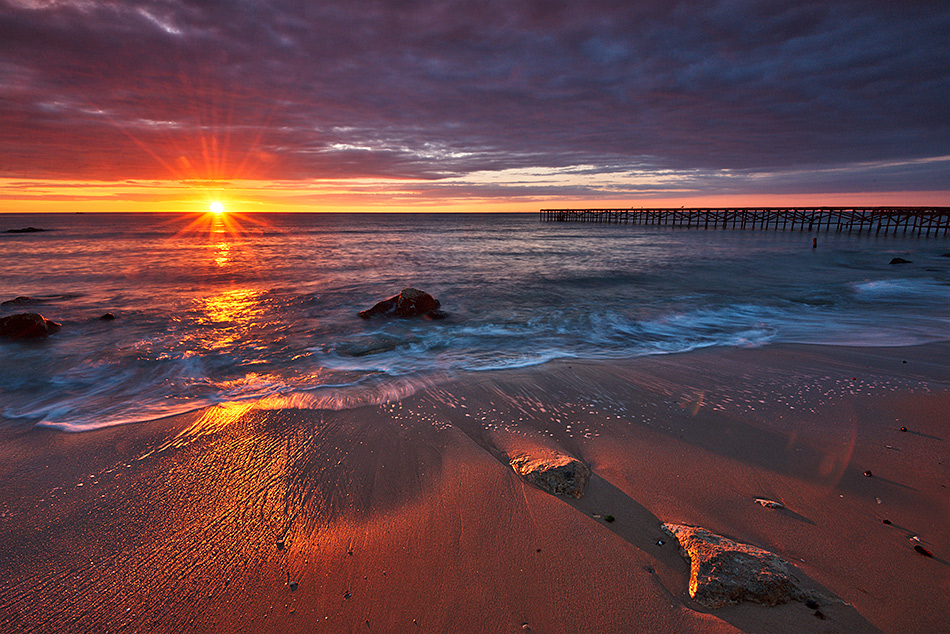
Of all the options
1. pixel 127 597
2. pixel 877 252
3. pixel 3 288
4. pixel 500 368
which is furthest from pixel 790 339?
pixel 877 252

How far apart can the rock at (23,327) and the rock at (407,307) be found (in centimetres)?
725

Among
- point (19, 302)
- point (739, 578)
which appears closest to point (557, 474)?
point (739, 578)

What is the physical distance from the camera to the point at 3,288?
55.4 feet

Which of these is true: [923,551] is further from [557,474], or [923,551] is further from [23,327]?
[23,327]

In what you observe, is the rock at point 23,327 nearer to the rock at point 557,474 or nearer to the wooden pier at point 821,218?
the rock at point 557,474

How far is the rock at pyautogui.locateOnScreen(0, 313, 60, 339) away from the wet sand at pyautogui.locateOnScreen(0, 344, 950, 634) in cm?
627

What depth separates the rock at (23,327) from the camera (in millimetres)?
9070

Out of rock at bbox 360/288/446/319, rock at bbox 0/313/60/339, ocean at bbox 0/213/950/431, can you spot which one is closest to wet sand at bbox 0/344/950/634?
ocean at bbox 0/213/950/431

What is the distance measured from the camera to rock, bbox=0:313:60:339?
9070 mm

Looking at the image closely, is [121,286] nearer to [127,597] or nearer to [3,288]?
[3,288]

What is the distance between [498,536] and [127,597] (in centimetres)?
251

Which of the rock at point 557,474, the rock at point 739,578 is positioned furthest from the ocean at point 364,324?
the rock at point 739,578

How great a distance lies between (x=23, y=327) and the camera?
362 inches

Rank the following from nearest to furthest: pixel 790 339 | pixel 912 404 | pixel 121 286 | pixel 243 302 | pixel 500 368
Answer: pixel 912 404
pixel 500 368
pixel 790 339
pixel 243 302
pixel 121 286
